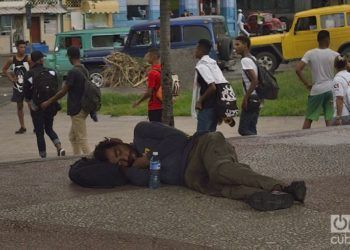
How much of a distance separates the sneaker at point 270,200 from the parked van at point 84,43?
57.2 ft

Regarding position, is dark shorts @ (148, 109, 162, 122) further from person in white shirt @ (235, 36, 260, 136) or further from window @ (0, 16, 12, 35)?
window @ (0, 16, 12, 35)

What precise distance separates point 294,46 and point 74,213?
57.1ft

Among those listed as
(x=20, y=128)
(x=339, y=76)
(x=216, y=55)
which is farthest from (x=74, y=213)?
(x=216, y=55)

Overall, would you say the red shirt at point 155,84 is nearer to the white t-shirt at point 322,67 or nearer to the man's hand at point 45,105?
the man's hand at point 45,105

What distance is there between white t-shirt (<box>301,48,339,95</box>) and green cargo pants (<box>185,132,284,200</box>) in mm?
3744

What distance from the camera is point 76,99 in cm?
930

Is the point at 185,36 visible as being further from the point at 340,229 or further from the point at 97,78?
the point at 340,229

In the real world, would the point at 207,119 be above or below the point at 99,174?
above

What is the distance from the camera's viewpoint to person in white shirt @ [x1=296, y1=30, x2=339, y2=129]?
384 inches

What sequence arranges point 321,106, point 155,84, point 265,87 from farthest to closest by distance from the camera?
1. point 321,106
2. point 155,84
3. point 265,87

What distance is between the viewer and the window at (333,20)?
21.9 m

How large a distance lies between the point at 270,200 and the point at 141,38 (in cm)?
1747

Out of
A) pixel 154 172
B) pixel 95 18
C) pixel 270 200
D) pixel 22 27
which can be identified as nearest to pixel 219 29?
pixel 95 18

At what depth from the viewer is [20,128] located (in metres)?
14.0
